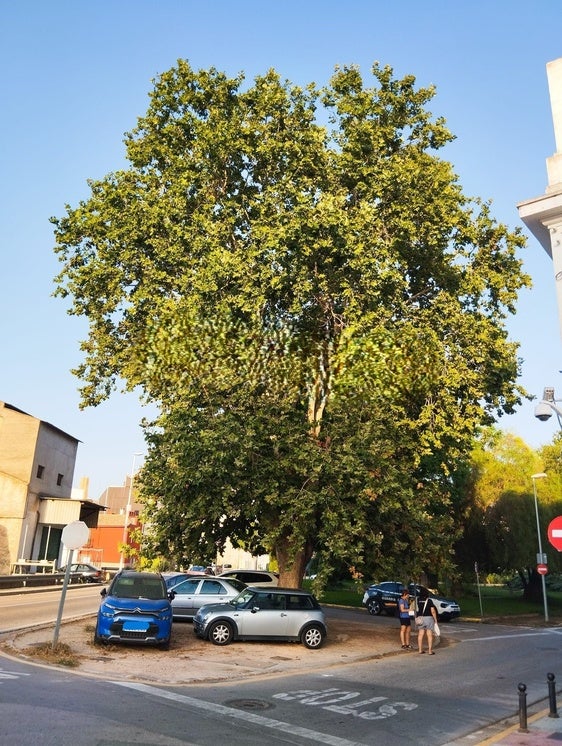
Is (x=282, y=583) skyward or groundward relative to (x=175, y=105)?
groundward

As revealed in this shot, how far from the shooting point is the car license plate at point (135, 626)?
14.7 meters

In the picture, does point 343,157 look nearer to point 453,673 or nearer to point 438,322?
point 438,322

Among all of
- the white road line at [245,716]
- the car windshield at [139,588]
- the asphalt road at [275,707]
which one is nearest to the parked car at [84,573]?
the car windshield at [139,588]

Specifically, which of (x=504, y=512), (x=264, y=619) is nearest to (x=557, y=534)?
(x=264, y=619)

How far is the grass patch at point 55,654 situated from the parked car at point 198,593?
6.46 metres

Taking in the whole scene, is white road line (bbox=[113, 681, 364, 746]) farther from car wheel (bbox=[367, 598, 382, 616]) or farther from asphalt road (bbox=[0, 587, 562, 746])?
car wheel (bbox=[367, 598, 382, 616])

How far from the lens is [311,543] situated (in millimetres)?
19969

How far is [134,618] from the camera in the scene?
48.4 feet

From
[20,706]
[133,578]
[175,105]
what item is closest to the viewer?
[20,706]

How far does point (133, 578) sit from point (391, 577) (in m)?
8.00

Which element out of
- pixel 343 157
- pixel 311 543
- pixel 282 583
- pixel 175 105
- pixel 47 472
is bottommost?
pixel 282 583

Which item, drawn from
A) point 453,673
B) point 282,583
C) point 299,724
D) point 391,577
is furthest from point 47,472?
point 299,724

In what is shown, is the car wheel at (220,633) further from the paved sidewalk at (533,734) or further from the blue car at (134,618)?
the paved sidewalk at (533,734)

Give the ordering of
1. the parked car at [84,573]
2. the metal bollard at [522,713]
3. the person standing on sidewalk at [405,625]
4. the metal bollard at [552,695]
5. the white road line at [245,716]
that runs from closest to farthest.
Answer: the white road line at [245,716] → the metal bollard at [522,713] → the metal bollard at [552,695] → the person standing on sidewalk at [405,625] → the parked car at [84,573]
